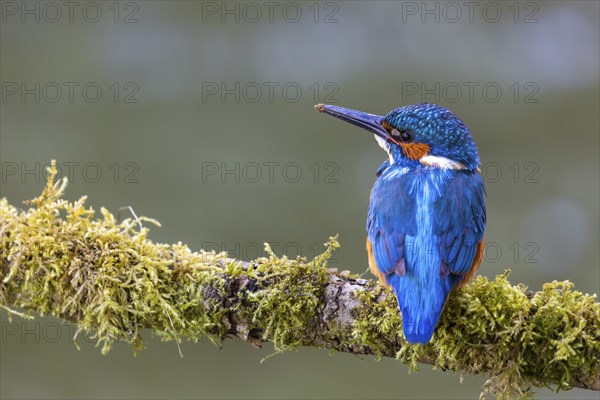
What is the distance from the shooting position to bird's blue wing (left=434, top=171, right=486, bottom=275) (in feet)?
9.86

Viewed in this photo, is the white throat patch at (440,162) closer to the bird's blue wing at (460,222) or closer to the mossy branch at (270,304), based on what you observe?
the bird's blue wing at (460,222)

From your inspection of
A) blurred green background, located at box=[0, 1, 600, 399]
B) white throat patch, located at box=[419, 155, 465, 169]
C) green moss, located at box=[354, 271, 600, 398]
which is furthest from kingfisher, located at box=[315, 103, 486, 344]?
blurred green background, located at box=[0, 1, 600, 399]

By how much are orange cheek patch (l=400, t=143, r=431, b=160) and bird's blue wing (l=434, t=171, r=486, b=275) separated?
199 millimetres

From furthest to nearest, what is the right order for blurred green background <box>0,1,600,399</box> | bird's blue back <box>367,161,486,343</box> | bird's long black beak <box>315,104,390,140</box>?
blurred green background <box>0,1,600,399</box>
bird's long black beak <box>315,104,390,140</box>
bird's blue back <box>367,161,486,343</box>

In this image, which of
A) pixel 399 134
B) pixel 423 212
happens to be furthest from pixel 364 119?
pixel 423 212

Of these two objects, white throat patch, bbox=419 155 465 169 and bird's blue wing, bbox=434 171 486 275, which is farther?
white throat patch, bbox=419 155 465 169

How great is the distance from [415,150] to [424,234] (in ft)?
1.91

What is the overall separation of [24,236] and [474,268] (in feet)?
5.66

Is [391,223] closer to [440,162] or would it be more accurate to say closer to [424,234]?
[424,234]

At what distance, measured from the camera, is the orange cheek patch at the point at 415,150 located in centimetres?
354

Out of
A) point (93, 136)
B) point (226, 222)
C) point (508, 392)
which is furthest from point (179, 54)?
point (508, 392)

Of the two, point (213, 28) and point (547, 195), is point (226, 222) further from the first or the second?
point (547, 195)

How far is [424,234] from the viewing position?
10.2 feet

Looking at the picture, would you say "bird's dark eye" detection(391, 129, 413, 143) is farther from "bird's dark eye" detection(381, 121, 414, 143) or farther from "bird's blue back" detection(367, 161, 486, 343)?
"bird's blue back" detection(367, 161, 486, 343)
